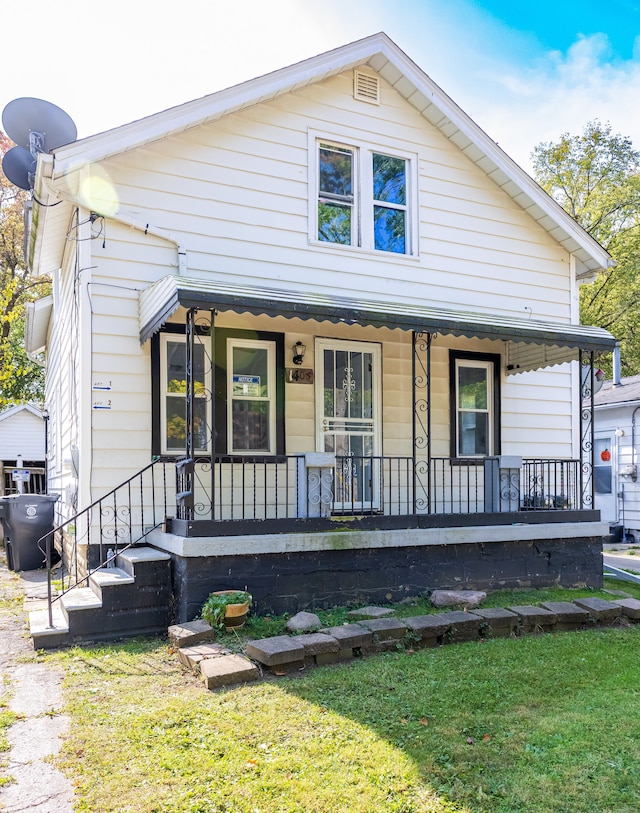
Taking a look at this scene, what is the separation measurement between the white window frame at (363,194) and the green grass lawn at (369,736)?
17.7 ft

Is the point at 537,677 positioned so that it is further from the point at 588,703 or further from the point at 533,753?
the point at 533,753

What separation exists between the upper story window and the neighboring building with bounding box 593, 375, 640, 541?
29.1 feet

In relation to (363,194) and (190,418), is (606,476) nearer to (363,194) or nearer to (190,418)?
(363,194)

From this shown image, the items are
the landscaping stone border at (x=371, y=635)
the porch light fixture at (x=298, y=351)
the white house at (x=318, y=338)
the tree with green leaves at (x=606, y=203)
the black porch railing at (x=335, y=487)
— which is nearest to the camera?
the landscaping stone border at (x=371, y=635)

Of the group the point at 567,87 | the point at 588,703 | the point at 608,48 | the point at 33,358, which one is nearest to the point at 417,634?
the point at 588,703

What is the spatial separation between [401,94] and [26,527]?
858cm

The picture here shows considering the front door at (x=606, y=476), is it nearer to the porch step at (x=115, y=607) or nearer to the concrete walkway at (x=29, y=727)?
the porch step at (x=115, y=607)

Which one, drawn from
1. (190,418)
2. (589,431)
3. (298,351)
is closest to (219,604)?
(190,418)

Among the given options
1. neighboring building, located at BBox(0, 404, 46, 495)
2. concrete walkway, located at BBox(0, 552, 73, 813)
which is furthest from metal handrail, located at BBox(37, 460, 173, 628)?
neighboring building, located at BBox(0, 404, 46, 495)

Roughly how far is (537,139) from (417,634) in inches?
947

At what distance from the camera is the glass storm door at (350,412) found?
8188mm

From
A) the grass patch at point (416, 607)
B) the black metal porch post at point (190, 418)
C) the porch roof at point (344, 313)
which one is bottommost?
the grass patch at point (416, 607)

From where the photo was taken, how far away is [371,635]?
209 inches

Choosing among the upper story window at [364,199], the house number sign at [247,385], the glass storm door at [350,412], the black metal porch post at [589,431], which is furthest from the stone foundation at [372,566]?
the upper story window at [364,199]
